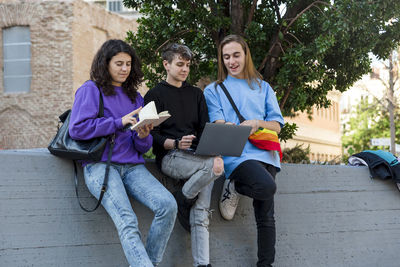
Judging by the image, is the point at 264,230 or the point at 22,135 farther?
the point at 22,135

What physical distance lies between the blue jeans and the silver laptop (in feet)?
1.49

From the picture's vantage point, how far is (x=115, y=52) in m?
4.33

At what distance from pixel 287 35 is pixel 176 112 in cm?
600

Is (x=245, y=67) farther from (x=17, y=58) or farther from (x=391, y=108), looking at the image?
(x=17, y=58)

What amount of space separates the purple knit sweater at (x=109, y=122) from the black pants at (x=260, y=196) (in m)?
0.86

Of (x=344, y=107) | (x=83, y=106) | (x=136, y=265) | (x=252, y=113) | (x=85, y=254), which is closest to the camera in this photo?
(x=136, y=265)

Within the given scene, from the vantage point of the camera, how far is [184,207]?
4637 millimetres

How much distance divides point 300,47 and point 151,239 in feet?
19.4

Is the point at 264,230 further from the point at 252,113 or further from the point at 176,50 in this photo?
the point at 176,50

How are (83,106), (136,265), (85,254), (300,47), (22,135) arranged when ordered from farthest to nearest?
(22,135) → (300,47) → (85,254) → (83,106) → (136,265)

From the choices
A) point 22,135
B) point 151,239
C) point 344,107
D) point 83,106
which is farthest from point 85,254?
point 344,107

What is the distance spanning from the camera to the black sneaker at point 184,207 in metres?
4.55

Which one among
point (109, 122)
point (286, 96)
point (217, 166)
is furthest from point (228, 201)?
point (286, 96)

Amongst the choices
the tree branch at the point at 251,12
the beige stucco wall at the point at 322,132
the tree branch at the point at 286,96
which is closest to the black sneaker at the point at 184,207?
the tree branch at the point at 286,96
